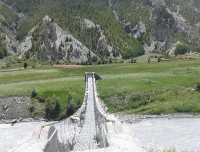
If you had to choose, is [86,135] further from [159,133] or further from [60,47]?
[60,47]

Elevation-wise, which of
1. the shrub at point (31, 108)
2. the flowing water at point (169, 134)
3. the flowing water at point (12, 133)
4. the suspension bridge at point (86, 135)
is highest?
the suspension bridge at point (86, 135)

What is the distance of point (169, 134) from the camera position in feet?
90.5

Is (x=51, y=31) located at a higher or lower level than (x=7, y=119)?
higher

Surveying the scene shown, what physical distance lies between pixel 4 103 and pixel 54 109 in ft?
46.5

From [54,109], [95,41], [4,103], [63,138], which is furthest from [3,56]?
[63,138]

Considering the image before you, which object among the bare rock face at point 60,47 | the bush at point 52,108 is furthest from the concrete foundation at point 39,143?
the bare rock face at point 60,47

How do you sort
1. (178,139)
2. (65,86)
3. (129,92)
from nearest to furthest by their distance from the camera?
(178,139)
(129,92)
(65,86)

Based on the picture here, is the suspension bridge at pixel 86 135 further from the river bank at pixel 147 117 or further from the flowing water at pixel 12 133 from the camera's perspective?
the river bank at pixel 147 117

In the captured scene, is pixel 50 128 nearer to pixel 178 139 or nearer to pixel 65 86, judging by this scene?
pixel 178 139

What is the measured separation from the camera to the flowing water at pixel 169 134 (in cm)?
2402

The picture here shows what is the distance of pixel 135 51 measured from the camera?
599ft

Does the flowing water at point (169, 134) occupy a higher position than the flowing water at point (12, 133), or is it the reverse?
the flowing water at point (169, 134)

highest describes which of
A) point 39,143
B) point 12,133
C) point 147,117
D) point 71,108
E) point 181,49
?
point 181,49

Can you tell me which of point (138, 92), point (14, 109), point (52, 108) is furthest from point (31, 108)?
point (138, 92)
